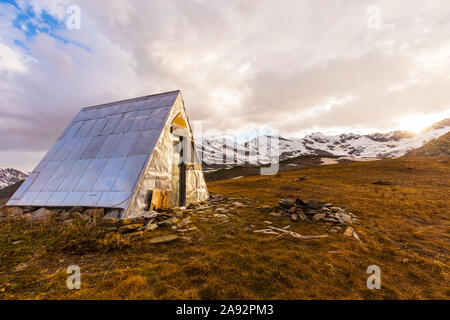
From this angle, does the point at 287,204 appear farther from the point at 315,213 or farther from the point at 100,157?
the point at 100,157

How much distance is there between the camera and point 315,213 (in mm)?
10641

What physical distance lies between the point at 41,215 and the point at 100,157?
387 cm

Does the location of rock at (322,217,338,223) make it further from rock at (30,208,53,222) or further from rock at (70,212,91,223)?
rock at (30,208,53,222)

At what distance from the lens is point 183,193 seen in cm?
1301

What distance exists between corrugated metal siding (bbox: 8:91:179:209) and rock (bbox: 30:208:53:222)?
36cm

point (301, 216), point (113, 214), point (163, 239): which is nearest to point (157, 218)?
point (113, 214)

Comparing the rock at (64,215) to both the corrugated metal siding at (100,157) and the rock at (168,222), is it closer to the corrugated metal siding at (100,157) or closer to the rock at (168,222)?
the corrugated metal siding at (100,157)

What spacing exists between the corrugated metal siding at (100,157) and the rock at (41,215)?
36 cm

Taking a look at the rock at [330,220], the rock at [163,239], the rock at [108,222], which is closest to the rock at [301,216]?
the rock at [330,220]

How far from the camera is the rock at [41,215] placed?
349 inches

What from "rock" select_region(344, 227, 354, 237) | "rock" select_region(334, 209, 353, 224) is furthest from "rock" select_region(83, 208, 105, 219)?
"rock" select_region(334, 209, 353, 224)
